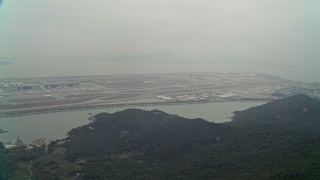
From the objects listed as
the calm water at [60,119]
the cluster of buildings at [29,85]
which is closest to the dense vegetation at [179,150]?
the calm water at [60,119]

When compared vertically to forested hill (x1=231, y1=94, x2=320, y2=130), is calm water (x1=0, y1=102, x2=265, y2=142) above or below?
below

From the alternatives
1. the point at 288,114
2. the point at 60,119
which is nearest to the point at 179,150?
the point at 288,114

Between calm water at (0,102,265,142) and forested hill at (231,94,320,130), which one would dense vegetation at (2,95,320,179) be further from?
calm water at (0,102,265,142)

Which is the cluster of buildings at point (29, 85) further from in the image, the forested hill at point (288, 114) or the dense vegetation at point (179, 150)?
the forested hill at point (288, 114)

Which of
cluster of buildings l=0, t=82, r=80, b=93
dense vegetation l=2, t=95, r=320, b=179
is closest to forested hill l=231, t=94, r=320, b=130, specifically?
dense vegetation l=2, t=95, r=320, b=179

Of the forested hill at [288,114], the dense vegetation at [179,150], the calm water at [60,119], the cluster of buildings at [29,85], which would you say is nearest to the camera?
the dense vegetation at [179,150]

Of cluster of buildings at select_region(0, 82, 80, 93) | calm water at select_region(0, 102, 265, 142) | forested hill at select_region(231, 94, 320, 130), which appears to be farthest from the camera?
cluster of buildings at select_region(0, 82, 80, 93)

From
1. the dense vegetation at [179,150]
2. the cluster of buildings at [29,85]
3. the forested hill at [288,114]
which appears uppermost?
the cluster of buildings at [29,85]
